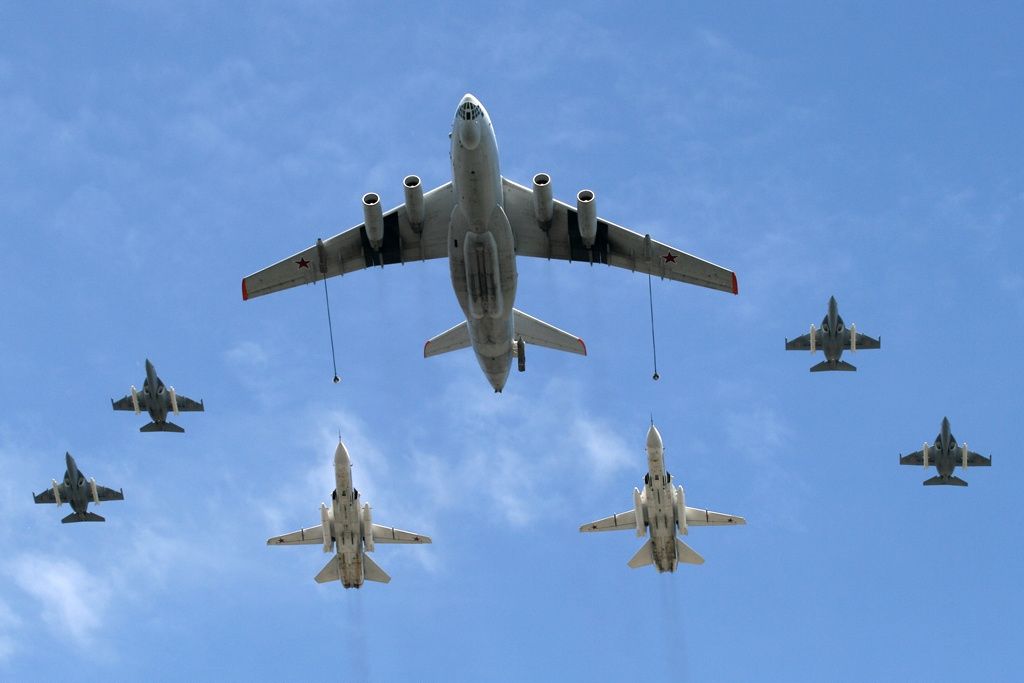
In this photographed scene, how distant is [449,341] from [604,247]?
28.0 ft

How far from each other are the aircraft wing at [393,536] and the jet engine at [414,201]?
19489mm

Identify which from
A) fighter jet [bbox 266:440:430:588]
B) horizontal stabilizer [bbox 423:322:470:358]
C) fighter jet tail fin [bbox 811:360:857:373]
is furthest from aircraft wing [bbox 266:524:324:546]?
fighter jet tail fin [bbox 811:360:857:373]

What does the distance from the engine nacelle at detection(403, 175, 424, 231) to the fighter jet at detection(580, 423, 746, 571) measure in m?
16.2

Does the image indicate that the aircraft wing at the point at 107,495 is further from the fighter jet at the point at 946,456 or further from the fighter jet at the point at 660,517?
the fighter jet at the point at 946,456

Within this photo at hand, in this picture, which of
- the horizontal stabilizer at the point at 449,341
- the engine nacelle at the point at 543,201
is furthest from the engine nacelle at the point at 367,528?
the engine nacelle at the point at 543,201

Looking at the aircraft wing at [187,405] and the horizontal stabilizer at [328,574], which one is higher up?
the aircraft wing at [187,405]

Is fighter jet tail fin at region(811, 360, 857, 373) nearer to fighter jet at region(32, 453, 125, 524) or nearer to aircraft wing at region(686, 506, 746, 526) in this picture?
aircraft wing at region(686, 506, 746, 526)

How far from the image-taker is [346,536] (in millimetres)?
65812

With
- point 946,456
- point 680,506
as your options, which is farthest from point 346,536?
point 946,456

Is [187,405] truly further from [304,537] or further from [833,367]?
[833,367]

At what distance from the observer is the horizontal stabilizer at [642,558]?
68.2m

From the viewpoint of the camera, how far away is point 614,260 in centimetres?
5591

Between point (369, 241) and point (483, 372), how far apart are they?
6853 mm

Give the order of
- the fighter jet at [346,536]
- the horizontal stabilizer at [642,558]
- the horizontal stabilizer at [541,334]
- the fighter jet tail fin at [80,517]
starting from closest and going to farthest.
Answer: the horizontal stabilizer at [541,334] → the fighter jet at [346,536] → the horizontal stabilizer at [642,558] → the fighter jet tail fin at [80,517]
